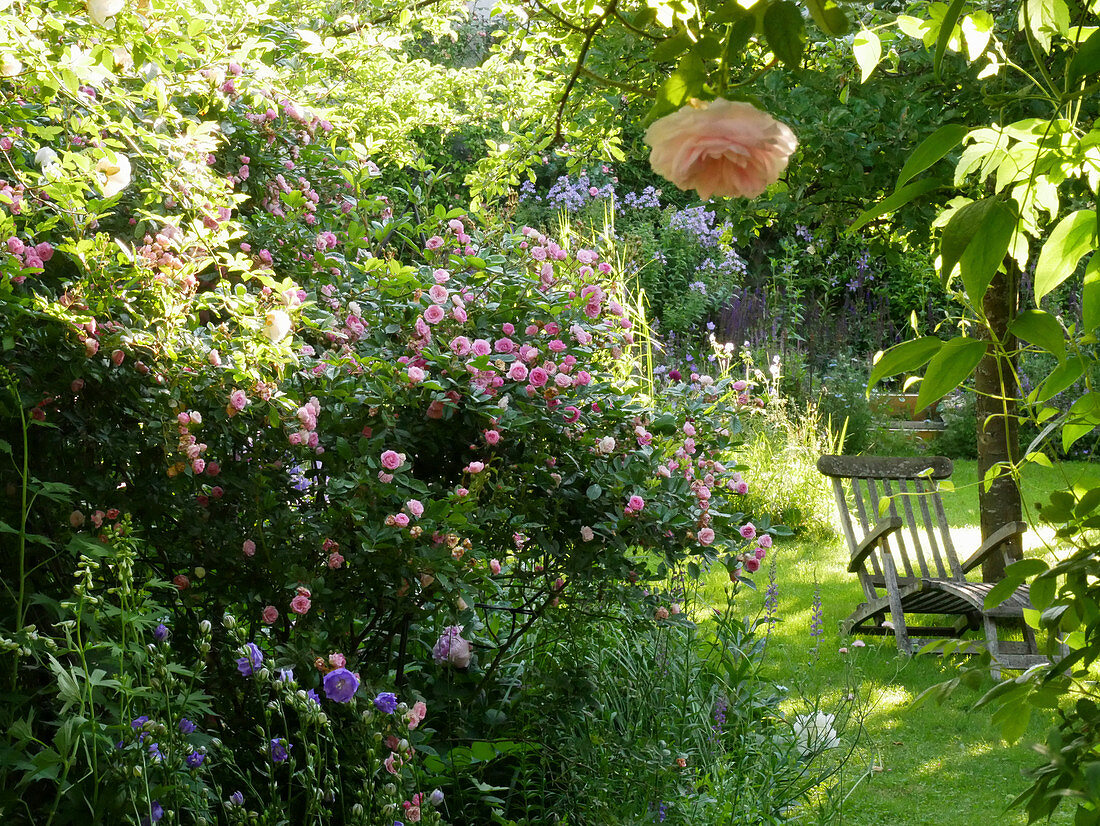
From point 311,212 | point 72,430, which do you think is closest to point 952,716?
point 311,212

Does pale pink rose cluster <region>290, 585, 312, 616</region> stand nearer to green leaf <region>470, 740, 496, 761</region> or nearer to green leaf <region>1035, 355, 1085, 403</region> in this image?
green leaf <region>470, 740, 496, 761</region>

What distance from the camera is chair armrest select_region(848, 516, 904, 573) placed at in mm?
4215

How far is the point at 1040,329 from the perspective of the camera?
83 cm

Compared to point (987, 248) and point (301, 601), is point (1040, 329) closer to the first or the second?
point (987, 248)

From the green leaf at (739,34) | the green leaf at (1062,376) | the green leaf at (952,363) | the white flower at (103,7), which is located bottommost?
the green leaf at (1062,376)

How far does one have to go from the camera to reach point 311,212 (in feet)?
8.66

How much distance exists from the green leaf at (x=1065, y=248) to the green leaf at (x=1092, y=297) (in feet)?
0.13

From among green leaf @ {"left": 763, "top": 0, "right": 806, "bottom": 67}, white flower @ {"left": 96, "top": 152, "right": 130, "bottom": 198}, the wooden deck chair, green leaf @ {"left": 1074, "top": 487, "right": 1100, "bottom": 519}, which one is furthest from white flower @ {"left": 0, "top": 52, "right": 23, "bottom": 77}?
the wooden deck chair

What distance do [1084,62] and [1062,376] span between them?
1.11ft

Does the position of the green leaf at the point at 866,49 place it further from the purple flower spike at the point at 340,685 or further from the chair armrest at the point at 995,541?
the chair armrest at the point at 995,541

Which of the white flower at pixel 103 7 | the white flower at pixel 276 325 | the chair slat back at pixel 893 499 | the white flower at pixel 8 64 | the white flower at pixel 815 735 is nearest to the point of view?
the white flower at pixel 103 7

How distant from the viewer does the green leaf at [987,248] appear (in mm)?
783

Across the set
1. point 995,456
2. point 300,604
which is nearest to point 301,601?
point 300,604

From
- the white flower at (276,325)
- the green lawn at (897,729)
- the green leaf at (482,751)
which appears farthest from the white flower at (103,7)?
the green lawn at (897,729)
